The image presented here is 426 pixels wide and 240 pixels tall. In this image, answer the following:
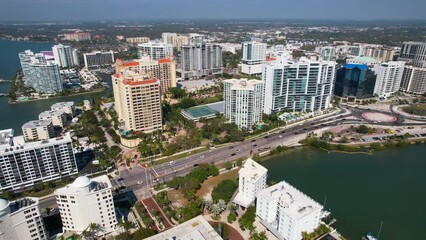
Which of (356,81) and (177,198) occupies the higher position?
(356,81)

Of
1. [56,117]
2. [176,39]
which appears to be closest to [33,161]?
[56,117]

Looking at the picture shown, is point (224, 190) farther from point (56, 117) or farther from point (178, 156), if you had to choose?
point (56, 117)

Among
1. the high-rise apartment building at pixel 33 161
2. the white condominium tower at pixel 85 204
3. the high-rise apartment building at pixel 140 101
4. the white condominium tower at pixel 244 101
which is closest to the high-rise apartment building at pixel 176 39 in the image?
the high-rise apartment building at pixel 140 101

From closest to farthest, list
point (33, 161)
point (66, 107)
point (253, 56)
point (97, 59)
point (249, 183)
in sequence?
point (249, 183)
point (33, 161)
point (66, 107)
point (253, 56)
point (97, 59)

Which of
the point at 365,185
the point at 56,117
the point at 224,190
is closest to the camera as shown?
the point at 224,190

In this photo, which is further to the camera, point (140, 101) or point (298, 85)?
point (298, 85)

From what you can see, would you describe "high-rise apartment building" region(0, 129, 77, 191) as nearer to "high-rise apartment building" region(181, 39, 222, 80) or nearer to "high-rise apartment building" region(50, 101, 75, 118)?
"high-rise apartment building" region(50, 101, 75, 118)

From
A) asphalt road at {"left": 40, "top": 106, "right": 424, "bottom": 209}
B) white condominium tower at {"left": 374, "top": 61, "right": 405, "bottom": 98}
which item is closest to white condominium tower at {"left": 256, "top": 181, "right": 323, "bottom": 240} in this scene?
asphalt road at {"left": 40, "top": 106, "right": 424, "bottom": 209}
